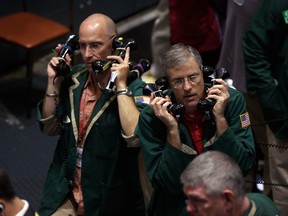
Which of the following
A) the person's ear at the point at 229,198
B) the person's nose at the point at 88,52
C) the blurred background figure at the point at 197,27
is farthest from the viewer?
the blurred background figure at the point at 197,27

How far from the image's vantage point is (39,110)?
3.36 m

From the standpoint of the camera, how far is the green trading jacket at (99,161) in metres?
3.18

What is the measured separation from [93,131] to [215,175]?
3.28 feet

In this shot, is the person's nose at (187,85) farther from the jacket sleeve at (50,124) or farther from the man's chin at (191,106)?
the jacket sleeve at (50,124)

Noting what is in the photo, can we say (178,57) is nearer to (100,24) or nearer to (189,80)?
(189,80)

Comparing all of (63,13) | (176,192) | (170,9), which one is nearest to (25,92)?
(63,13)

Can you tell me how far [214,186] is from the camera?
7.64 ft

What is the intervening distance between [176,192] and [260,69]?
3.99 ft

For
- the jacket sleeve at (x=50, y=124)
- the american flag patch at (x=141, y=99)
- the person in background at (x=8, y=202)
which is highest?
the american flag patch at (x=141, y=99)

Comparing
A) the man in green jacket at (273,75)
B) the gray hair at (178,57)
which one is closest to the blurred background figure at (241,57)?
the man in green jacket at (273,75)

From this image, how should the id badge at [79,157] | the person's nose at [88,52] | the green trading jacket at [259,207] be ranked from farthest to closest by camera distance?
the id badge at [79,157] → the person's nose at [88,52] → the green trading jacket at [259,207]

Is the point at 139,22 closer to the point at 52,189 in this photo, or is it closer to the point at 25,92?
the point at 25,92

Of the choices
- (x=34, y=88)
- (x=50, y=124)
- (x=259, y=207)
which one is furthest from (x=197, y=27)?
(x=259, y=207)

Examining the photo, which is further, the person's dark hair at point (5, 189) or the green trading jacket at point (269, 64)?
the green trading jacket at point (269, 64)
